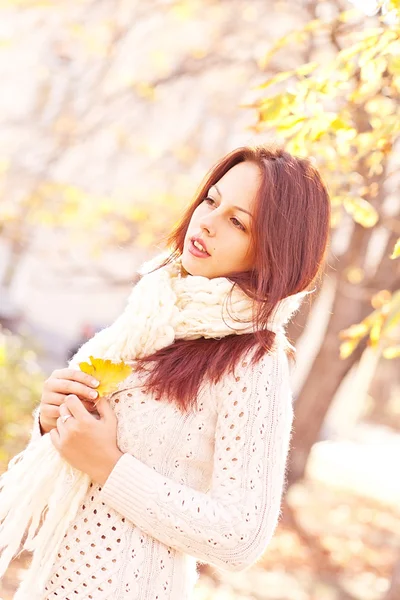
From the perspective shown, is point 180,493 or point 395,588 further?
point 395,588

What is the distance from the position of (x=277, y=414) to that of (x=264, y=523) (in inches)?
9.4

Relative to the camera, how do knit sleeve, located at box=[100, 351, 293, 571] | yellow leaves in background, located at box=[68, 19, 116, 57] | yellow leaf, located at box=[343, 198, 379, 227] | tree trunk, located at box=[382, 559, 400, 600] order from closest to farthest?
knit sleeve, located at box=[100, 351, 293, 571] → yellow leaf, located at box=[343, 198, 379, 227] → tree trunk, located at box=[382, 559, 400, 600] → yellow leaves in background, located at box=[68, 19, 116, 57]

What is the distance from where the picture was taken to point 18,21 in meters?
8.53

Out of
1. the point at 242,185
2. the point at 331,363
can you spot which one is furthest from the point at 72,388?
the point at 331,363

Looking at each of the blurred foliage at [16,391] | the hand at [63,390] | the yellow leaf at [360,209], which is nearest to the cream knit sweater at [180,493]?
the hand at [63,390]

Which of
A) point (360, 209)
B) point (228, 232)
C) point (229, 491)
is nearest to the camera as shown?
point (229, 491)

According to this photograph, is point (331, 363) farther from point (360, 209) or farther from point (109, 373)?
point (109, 373)

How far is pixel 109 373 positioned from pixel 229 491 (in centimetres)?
37

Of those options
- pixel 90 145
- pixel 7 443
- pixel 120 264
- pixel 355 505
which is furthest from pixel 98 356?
pixel 120 264

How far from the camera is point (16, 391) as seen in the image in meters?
6.61

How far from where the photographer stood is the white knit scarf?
5.99ft

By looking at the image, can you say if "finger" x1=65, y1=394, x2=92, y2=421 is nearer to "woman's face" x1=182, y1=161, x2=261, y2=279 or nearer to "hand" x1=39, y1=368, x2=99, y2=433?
"hand" x1=39, y1=368, x2=99, y2=433

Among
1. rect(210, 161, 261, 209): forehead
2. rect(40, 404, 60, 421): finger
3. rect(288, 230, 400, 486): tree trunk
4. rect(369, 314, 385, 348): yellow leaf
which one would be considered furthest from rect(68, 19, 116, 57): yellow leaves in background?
rect(40, 404, 60, 421): finger

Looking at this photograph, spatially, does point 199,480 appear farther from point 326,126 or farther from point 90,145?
point 90,145
